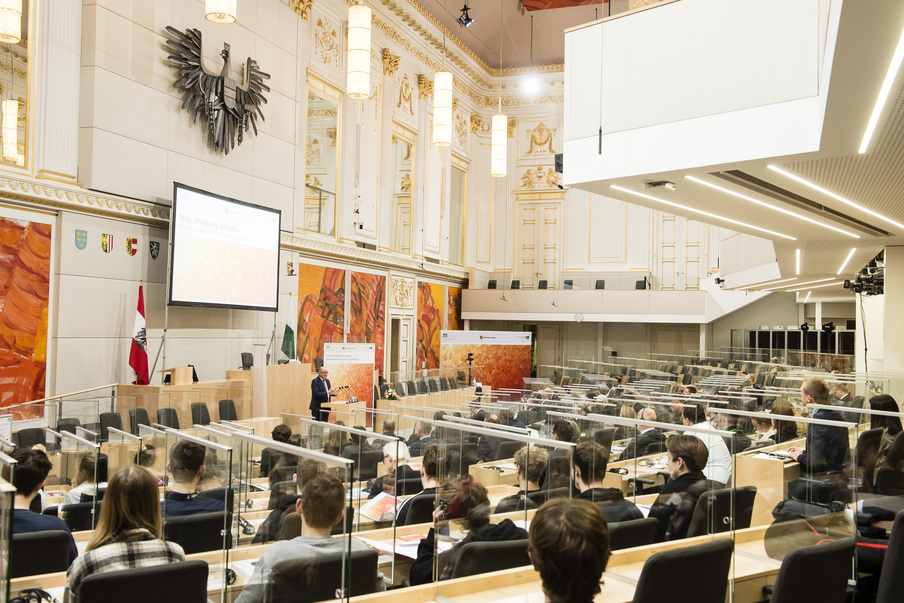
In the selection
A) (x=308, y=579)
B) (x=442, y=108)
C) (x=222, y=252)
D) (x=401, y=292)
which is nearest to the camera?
(x=308, y=579)

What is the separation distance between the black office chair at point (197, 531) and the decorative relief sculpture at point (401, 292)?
15153mm

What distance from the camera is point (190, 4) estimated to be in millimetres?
11578

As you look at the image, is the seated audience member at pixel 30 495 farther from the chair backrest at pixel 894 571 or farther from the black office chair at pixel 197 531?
the chair backrest at pixel 894 571

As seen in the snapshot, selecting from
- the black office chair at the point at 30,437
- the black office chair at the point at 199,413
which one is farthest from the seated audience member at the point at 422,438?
the black office chair at the point at 199,413

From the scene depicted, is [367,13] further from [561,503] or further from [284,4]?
[561,503]

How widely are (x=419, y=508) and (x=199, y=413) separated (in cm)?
613

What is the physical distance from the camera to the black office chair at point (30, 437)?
18.5ft

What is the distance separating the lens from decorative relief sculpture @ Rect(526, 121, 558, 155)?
2453 cm

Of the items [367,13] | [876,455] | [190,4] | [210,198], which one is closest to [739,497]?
[876,455]

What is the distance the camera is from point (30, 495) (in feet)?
12.6

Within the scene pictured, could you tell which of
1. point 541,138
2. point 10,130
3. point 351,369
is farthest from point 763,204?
point 541,138

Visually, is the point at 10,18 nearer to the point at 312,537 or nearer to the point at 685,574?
the point at 312,537

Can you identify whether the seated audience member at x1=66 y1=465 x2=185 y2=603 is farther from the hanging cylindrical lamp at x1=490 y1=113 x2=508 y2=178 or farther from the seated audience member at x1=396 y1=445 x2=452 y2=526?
the hanging cylindrical lamp at x1=490 y1=113 x2=508 y2=178

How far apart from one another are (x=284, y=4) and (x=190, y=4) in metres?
2.74
